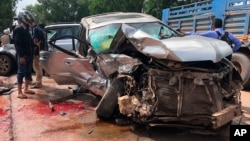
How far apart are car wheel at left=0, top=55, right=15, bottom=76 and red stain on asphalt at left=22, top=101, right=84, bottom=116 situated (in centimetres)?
357

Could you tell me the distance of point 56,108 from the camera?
5637 millimetres

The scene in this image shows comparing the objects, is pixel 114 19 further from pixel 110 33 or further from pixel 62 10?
pixel 62 10

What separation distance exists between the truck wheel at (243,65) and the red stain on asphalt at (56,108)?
3697 mm

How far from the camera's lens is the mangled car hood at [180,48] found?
3.71 m

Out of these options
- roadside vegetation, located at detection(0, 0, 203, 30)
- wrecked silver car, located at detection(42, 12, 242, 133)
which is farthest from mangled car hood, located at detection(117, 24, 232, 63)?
roadside vegetation, located at detection(0, 0, 203, 30)

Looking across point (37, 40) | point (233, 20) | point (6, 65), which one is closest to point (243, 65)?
point (233, 20)

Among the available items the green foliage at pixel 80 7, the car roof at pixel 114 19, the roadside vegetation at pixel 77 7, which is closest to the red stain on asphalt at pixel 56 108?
the car roof at pixel 114 19

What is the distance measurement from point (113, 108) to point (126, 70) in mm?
638

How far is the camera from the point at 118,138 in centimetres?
420

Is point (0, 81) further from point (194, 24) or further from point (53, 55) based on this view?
point (194, 24)

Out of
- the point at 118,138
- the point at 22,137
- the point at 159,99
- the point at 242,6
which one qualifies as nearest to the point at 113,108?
the point at 118,138

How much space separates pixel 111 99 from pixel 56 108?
153 cm

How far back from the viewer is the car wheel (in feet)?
29.5

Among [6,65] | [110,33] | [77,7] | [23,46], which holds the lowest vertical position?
[6,65]
